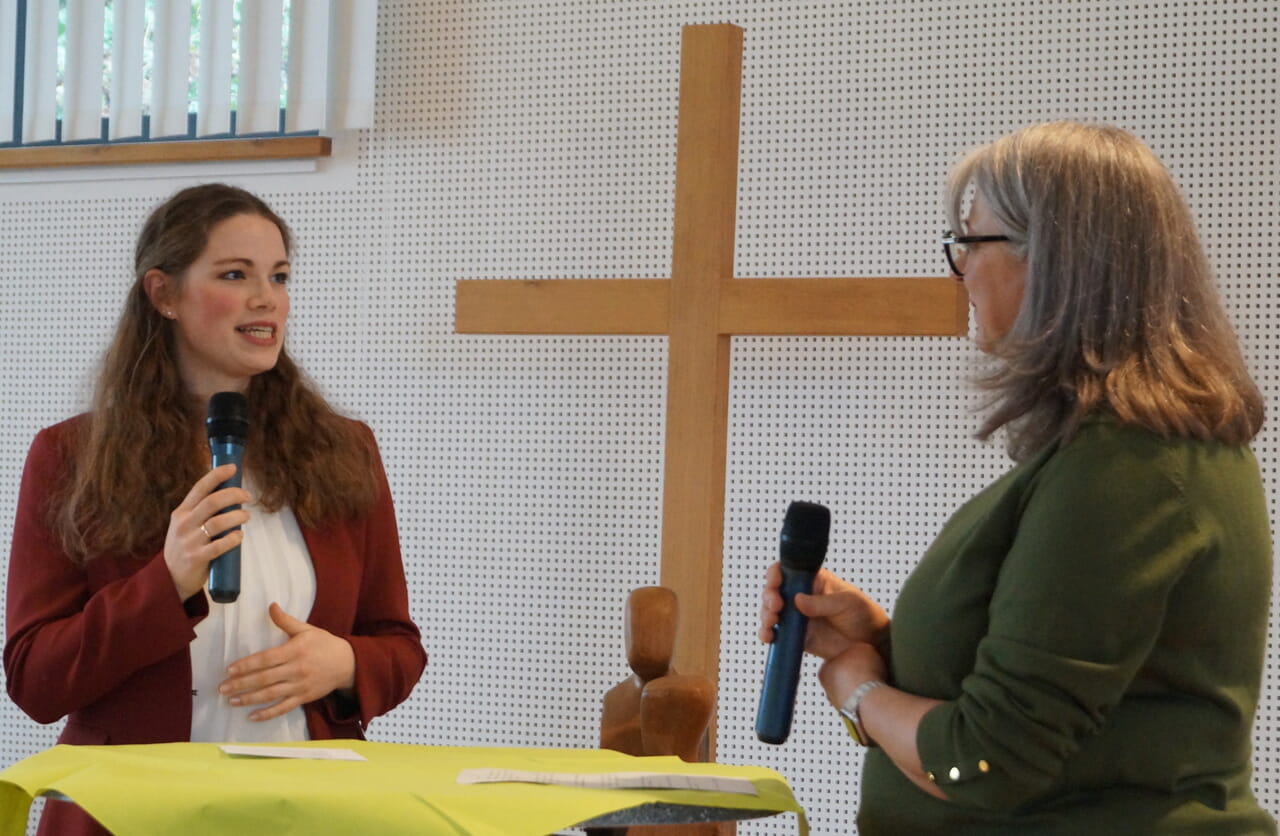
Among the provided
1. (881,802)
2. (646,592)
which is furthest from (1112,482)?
(646,592)

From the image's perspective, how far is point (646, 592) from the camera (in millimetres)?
1864

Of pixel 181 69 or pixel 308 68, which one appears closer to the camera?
pixel 308 68

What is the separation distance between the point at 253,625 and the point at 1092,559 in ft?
4.35

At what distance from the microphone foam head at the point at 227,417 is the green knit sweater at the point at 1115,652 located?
1.09m

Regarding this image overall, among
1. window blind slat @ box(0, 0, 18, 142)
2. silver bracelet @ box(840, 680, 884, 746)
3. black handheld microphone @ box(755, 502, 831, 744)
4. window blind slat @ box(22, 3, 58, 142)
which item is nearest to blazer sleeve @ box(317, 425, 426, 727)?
black handheld microphone @ box(755, 502, 831, 744)

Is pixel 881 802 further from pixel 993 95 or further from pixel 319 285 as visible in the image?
pixel 319 285

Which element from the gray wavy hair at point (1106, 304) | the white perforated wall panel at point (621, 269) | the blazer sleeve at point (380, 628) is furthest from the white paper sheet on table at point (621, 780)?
the white perforated wall panel at point (621, 269)

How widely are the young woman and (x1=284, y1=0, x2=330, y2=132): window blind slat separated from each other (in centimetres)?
145

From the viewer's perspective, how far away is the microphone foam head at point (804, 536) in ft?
5.61

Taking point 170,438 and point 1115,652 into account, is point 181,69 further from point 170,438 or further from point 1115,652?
point 1115,652

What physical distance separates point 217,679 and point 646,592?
73cm

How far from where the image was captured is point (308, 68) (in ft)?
12.8

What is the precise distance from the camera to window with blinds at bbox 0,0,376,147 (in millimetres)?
3893

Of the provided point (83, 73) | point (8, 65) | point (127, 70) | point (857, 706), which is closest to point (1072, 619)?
point (857, 706)
